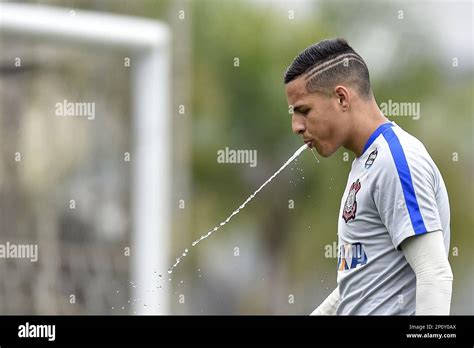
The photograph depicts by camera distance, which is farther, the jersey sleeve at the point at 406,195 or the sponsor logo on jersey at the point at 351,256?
the sponsor logo on jersey at the point at 351,256

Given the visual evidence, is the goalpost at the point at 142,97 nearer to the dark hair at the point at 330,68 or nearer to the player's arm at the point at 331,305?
the player's arm at the point at 331,305

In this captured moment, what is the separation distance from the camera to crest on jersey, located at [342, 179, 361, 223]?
102 inches

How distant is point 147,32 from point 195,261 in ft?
37.1

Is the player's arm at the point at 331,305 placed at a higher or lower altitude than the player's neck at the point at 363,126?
lower

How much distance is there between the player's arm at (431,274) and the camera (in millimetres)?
2363

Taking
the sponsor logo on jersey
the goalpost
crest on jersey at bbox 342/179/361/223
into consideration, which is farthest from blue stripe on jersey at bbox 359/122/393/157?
the goalpost

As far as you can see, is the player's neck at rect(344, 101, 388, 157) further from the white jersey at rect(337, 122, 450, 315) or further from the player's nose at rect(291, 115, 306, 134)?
the player's nose at rect(291, 115, 306, 134)

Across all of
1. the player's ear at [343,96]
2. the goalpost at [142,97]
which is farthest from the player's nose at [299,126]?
the goalpost at [142,97]

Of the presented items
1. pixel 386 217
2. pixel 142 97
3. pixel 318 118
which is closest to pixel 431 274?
pixel 386 217

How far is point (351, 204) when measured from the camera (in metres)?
2.60

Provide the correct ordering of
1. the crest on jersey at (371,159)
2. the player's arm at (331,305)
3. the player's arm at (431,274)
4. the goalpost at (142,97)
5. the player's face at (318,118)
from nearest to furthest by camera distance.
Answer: the player's arm at (431,274) < the crest on jersey at (371,159) < the player's face at (318,118) < the player's arm at (331,305) < the goalpost at (142,97)

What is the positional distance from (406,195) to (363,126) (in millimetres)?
295

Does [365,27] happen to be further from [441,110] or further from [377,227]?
[377,227]

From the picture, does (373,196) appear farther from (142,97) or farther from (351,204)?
(142,97)
